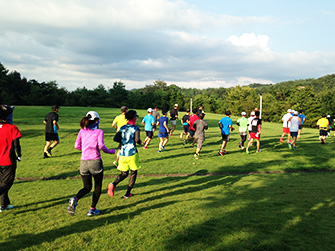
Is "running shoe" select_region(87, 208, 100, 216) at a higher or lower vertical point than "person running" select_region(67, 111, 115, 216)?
lower

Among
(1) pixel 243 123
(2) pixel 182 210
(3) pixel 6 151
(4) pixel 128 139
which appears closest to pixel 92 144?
(4) pixel 128 139

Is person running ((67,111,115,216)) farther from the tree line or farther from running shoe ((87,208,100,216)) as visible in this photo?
the tree line

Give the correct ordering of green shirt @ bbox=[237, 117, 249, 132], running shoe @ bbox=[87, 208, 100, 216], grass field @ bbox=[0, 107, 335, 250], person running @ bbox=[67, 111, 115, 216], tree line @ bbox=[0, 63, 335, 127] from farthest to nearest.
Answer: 1. tree line @ bbox=[0, 63, 335, 127]
2. green shirt @ bbox=[237, 117, 249, 132]
3. running shoe @ bbox=[87, 208, 100, 216]
4. person running @ bbox=[67, 111, 115, 216]
5. grass field @ bbox=[0, 107, 335, 250]

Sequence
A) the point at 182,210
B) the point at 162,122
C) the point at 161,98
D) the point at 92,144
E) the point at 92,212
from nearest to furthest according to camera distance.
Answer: the point at 92,144, the point at 92,212, the point at 182,210, the point at 162,122, the point at 161,98

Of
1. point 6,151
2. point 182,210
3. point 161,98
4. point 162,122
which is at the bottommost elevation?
point 182,210

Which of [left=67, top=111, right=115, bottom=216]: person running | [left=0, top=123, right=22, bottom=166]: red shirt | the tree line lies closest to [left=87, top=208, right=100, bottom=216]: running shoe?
[left=67, top=111, right=115, bottom=216]: person running

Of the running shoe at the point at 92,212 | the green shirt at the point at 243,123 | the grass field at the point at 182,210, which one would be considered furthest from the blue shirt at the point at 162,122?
the running shoe at the point at 92,212

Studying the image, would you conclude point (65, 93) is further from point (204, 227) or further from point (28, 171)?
point (204, 227)

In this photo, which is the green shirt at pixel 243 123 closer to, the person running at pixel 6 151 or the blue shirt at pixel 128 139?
the blue shirt at pixel 128 139

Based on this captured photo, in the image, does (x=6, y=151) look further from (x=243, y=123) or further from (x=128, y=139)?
(x=243, y=123)

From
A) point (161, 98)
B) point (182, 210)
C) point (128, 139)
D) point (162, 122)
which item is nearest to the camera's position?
point (182, 210)

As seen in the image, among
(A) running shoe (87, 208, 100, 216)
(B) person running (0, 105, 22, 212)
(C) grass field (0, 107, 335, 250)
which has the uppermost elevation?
(B) person running (0, 105, 22, 212)

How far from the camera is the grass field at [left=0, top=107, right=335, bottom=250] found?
12.3ft

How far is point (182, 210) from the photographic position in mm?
5059
